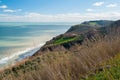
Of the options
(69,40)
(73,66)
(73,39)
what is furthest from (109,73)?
(73,39)

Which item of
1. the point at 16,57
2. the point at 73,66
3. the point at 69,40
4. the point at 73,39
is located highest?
the point at 73,66

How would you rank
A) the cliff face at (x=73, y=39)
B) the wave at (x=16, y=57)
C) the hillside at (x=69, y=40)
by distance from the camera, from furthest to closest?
the hillside at (x=69, y=40) < the cliff face at (x=73, y=39) < the wave at (x=16, y=57)

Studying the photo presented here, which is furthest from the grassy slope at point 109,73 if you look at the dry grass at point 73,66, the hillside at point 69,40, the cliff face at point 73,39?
the hillside at point 69,40

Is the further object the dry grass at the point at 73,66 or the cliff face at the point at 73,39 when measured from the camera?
the cliff face at the point at 73,39

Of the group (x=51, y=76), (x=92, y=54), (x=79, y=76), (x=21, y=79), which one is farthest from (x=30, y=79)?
(x=92, y=54)

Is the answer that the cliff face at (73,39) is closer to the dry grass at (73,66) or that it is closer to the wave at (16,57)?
the wave at (16,57)

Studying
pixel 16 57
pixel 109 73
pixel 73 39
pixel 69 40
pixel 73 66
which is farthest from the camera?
pixel 73 39

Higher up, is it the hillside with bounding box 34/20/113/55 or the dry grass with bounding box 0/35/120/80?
the dry grass with bounding box 0/35/120/80

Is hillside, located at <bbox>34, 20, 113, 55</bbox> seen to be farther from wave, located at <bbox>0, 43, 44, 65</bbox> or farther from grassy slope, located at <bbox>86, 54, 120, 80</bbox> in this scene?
grassy slope, located at <bbox>86, 54, 120, 80</bbox>

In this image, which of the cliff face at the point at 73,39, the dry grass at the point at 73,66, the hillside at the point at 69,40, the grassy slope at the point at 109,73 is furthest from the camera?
the hillside at the point at 69,40

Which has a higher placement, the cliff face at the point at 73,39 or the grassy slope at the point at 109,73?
the grassy slope at the point at 109,73

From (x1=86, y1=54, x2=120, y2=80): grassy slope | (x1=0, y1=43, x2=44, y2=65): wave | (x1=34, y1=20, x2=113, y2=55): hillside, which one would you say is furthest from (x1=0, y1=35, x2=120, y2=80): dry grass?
(x1=34, y1=20, x2=113, y2=55): hillside

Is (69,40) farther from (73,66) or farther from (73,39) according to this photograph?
(73,66)
